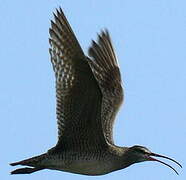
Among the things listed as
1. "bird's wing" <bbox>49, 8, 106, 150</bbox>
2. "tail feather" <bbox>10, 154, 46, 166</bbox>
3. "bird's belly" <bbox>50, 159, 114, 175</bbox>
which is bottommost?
"bird's belly" <bbox>50, 159, 114, 175</bbox>

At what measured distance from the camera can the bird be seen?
1512 cm

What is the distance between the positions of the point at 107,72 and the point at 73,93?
4462mm

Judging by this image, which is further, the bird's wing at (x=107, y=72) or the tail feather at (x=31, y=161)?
the bird's wing at (x=107, y=72)

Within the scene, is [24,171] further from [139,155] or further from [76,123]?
[139,155]

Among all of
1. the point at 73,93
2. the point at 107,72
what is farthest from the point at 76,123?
the point at 107,72

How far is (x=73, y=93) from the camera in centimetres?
1542

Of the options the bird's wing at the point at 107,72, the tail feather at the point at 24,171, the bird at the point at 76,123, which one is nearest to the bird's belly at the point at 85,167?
the bird at the point at 76,123

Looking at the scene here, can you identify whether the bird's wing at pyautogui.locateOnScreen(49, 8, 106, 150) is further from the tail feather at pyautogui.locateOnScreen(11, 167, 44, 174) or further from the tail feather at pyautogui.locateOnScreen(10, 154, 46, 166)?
the tail feather at pyautogui.locateOnScreen(11, 167, 44, 174)

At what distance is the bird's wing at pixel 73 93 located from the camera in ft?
→ 49.4

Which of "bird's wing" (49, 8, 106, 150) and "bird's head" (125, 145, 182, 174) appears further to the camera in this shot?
"bird's head" (125, 145, 182, 174)

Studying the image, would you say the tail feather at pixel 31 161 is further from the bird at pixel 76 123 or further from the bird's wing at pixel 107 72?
the bird's wing at pixel 107 72

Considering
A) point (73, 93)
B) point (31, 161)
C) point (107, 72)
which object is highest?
point (107, 72)

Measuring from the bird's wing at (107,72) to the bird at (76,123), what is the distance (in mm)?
1778

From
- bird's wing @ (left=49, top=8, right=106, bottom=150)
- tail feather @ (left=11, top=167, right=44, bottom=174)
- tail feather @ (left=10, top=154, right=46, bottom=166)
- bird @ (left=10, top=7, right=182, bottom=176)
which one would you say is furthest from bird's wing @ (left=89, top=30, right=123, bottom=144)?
tail feather @ (left=10, top=154, right=46, bottom=166)
